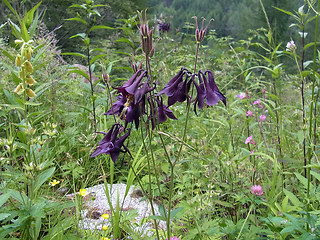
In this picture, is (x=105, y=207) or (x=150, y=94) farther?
(x=105, y=207)

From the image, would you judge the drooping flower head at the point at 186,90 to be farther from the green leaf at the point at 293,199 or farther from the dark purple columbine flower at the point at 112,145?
the green leaf at the point at 293,199

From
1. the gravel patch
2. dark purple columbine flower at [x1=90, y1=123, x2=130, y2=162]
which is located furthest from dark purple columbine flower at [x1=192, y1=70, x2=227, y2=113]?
the gravel patch

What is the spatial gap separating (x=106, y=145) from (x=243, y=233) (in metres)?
0.94

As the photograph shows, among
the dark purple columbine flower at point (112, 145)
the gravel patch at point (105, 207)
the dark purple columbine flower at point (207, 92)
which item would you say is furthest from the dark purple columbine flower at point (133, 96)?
the gravel patch at point (105, 207)

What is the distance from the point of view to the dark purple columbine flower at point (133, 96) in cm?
109

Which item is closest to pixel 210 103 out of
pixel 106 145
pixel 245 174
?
pixel 106 145

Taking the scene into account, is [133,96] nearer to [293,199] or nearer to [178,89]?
[178,89]

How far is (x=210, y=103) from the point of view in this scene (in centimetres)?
117

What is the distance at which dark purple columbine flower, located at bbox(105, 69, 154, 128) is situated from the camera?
42.9 inches

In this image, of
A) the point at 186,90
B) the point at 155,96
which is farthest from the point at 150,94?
the point at 186,90

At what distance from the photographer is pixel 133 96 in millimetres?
1149

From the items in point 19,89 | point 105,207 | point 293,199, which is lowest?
Result: point 105,207

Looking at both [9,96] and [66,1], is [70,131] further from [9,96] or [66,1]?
[66,1]

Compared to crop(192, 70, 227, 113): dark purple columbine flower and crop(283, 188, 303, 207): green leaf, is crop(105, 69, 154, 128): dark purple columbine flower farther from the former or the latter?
crop(283, 188, 303, 207): green leaf
